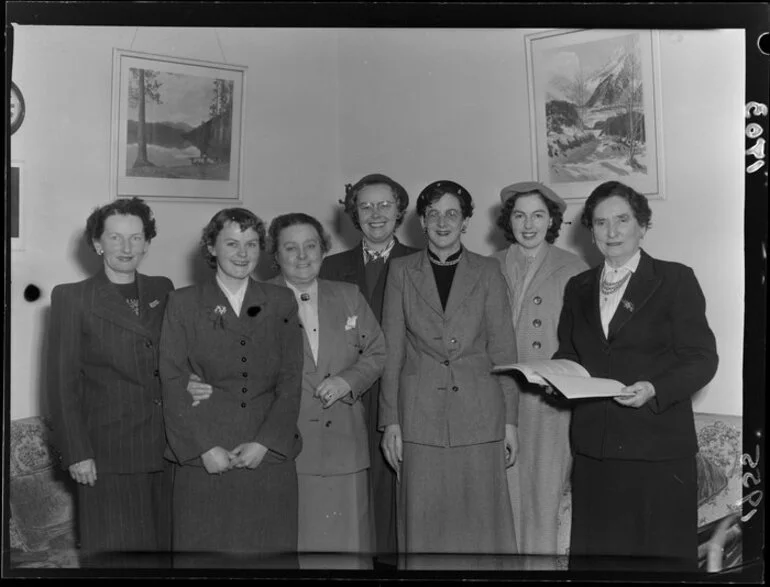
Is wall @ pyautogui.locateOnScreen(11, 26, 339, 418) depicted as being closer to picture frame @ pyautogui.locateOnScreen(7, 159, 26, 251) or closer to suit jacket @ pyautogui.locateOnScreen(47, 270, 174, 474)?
picture frame @ pyautogui.locateOnScreen(7, 159, 26, 251)

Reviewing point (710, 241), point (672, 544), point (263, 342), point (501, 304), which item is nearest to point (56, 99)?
point (263, 342)

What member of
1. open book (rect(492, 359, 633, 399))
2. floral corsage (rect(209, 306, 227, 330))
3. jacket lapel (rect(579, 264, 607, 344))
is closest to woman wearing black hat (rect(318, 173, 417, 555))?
floral corsage (rect(209, 306, 227, 330))

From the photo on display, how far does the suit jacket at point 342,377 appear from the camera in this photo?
8.16ft

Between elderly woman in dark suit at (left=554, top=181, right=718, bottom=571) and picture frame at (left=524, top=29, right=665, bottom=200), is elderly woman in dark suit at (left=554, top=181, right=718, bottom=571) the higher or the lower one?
the lower one

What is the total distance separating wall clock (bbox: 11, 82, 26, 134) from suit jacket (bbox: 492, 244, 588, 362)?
177 cm

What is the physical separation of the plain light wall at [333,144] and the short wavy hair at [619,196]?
1.5 inches

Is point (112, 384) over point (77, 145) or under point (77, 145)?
under

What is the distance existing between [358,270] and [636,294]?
91 cm

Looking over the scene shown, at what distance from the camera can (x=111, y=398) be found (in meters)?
2.51

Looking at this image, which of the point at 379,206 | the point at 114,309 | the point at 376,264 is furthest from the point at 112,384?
the point at 379,206

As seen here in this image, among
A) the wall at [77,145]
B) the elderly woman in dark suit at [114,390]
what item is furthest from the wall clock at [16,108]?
Result: the elderly woman in dark suit at [114,390]

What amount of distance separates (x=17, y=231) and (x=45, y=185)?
183 mm

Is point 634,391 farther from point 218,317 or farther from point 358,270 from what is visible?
point 218,317

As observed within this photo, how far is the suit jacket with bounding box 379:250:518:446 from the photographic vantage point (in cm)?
250
